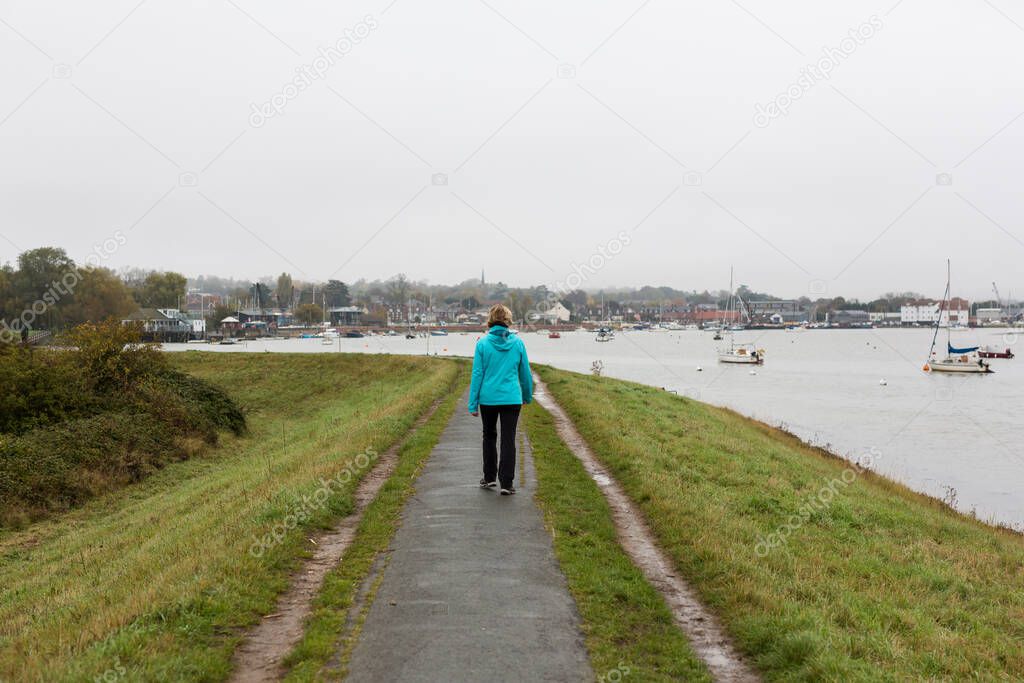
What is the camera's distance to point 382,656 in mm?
5445

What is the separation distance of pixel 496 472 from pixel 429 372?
32085 mm

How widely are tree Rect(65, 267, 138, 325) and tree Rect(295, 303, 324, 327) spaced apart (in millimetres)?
91492

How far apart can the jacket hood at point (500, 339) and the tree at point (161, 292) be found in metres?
146

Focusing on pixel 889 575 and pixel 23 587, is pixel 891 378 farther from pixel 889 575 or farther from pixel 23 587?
pixel 23 587

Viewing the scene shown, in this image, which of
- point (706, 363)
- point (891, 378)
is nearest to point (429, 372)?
point (891, 378)

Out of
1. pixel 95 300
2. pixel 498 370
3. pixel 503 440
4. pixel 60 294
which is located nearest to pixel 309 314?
pixel 95 300

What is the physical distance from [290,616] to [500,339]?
197 inches

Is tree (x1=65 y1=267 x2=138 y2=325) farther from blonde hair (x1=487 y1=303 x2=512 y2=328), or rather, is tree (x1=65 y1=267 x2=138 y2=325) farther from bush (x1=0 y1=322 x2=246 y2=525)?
blonde hair (x1=487 y1=303 x2=512 y2=328)

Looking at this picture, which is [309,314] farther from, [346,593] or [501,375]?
[346,593]

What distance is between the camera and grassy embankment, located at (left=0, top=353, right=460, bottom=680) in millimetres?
5586

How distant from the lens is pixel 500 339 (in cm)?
1045

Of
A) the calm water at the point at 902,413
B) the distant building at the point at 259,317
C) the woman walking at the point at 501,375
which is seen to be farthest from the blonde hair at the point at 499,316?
the distant building at the point at 259,317

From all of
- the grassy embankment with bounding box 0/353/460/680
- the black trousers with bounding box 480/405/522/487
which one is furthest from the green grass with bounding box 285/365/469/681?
the black trousers with bounding box 480/405/522/487

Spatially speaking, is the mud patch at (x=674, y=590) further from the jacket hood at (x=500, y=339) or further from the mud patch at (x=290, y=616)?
the mud patch at (x=290, y=616)
